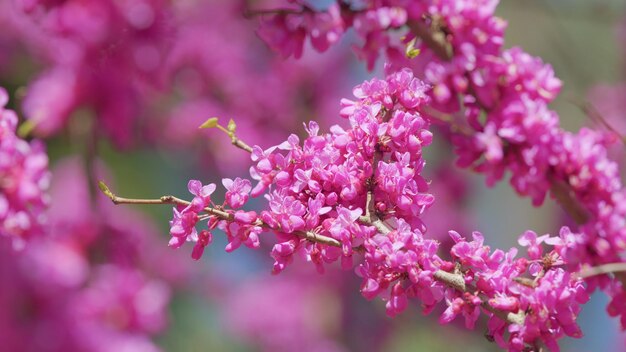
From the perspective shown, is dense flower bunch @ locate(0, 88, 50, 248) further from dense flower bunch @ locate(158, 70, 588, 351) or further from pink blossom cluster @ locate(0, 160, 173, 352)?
dense flower bunch @ locate(158, 70, 588, 351)

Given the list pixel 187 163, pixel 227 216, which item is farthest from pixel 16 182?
pixel 187 163

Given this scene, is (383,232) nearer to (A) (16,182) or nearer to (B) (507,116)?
(B) (507,116)

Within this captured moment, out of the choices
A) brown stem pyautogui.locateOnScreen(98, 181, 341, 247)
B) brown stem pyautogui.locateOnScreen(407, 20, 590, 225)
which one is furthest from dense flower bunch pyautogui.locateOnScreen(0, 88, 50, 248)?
brown stem pyautogui.locateOnScreen(407, 20, 590, 225)

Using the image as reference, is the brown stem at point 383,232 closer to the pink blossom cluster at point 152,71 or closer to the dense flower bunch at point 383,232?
the dense flower bunch at point 383,232

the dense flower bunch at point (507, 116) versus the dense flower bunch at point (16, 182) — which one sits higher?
the dense flower bunch at point (507, 116)

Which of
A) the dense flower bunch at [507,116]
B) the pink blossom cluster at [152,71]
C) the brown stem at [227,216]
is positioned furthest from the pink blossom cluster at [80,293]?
the dense flower bunch at [507,116]
